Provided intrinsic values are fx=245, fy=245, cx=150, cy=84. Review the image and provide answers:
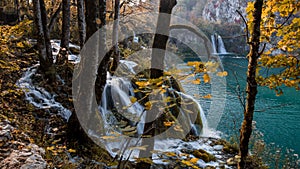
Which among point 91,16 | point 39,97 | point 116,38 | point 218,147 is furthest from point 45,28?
point 218,147

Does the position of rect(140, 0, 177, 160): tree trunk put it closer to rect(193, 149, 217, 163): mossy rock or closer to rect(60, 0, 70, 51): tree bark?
rect(193, 149, 217, 163): mossy rock

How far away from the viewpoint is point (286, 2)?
2363 mm

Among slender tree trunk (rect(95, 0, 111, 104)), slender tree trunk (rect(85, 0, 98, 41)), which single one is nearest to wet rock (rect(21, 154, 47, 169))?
slender tree trunk (rect(85, 0, 98, 41))

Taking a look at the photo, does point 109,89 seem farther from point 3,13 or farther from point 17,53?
point 3,13

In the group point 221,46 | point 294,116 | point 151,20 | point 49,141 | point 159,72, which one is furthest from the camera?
point 221,46

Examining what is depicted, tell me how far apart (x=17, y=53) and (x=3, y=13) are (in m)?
7.79

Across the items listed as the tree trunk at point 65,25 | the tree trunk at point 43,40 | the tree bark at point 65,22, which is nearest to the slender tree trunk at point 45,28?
the tree trunk at point 43,40

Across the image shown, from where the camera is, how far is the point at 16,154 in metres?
2.84

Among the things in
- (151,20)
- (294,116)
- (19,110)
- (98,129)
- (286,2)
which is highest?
(151,20)

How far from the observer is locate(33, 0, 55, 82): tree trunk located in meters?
6.36

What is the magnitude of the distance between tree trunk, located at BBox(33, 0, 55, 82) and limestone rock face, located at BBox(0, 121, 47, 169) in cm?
375

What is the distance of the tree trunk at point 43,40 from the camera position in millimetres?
6363

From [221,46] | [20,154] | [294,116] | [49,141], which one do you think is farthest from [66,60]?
[221,46]

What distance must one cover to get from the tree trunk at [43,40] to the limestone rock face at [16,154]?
12.3ft
